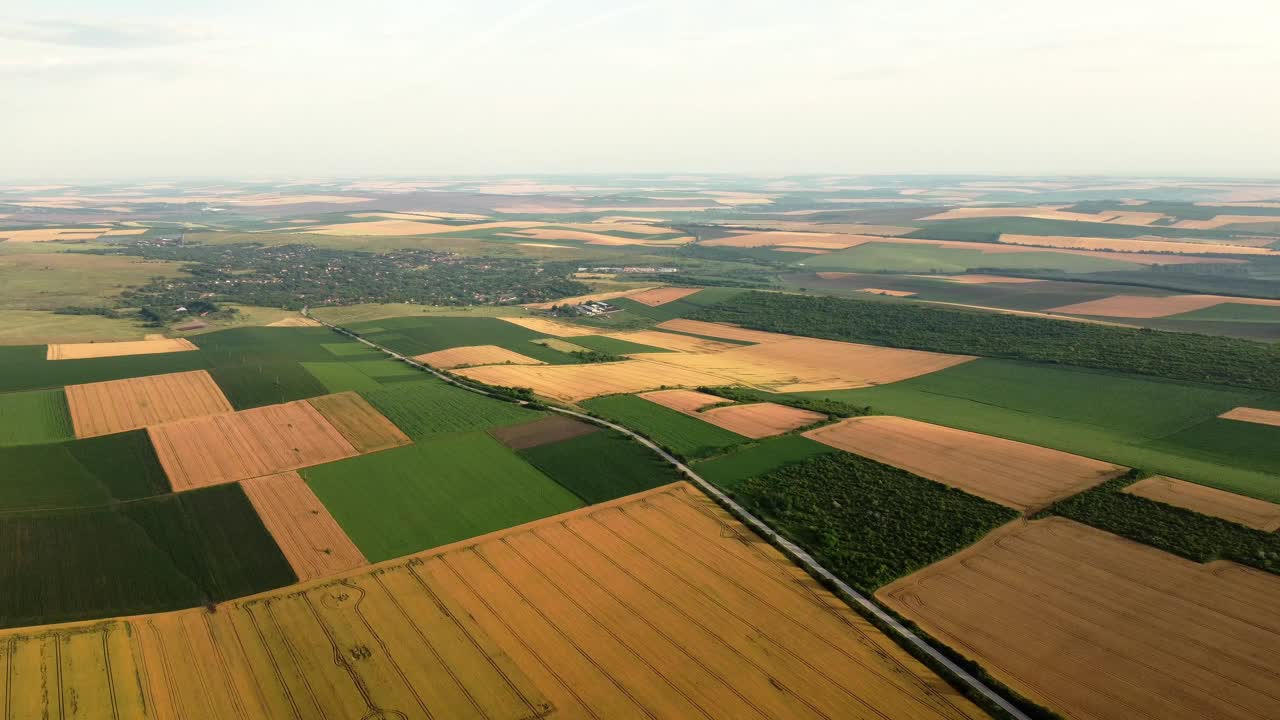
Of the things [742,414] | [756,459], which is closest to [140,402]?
[742,414]

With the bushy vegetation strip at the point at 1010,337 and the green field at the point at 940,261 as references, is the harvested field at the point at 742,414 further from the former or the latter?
the green field at the point at 940,261

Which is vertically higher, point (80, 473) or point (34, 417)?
point (34, 417)

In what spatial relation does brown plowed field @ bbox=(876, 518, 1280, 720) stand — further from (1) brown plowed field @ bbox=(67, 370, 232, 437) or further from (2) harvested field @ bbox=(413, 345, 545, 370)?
(1) brown plowed field @ bbox=(67, 370, 232, 437)

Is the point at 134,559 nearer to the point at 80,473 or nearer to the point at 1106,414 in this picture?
the point at 80,473

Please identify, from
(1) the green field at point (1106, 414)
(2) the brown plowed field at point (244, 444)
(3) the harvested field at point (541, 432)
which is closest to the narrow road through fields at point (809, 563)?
(3) the harvested field at point (541, 432)

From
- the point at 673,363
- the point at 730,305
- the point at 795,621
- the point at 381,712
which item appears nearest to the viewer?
the point at 381,712

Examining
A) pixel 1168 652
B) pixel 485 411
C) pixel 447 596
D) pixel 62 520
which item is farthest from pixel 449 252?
pixel 1168 652

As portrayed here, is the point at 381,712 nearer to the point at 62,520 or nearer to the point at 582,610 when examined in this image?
the point at 582,610
